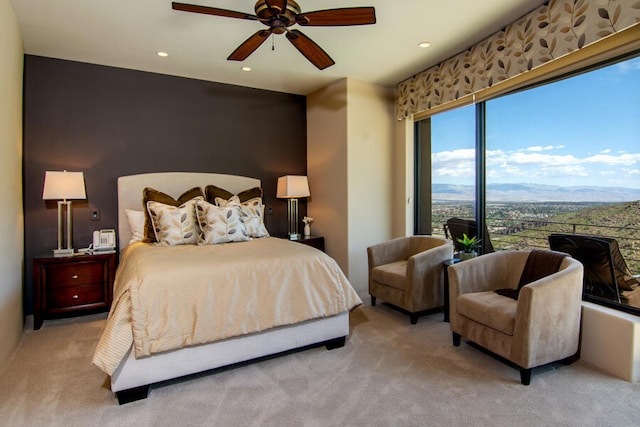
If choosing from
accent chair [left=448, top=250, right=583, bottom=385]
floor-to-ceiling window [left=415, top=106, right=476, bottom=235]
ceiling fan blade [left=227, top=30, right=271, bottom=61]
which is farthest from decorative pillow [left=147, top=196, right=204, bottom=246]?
floor-to-ceiling window [left=415, top=106, right=476, bottom=235]

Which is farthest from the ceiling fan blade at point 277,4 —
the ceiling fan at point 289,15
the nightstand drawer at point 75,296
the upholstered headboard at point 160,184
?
the nightstand drawer at point 75,296

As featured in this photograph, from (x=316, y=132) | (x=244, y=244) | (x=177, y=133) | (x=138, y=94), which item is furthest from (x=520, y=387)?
(x=138, y=94)

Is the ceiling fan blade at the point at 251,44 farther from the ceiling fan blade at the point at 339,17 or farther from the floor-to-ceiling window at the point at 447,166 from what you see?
the floor-to-ceiling window at the point at 447,166

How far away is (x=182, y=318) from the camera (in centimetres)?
221

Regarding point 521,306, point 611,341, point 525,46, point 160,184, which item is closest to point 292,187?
point 160,184

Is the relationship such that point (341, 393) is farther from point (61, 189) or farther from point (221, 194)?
point (61, 189)

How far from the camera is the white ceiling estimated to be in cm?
276

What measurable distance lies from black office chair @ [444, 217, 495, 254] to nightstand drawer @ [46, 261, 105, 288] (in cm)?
388

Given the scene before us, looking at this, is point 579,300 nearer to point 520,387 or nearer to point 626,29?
point 520,387

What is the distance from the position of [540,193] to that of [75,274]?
454cm

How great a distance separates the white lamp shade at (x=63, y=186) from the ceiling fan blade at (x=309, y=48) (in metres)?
2.63

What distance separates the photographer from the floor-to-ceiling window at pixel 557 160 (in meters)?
2.57

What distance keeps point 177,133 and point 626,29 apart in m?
4.35

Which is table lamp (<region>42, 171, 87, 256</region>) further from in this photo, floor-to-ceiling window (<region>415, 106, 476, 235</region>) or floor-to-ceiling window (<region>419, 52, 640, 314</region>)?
floor-to-ceiling window (<region>419, 52, 640, 314</region>)
